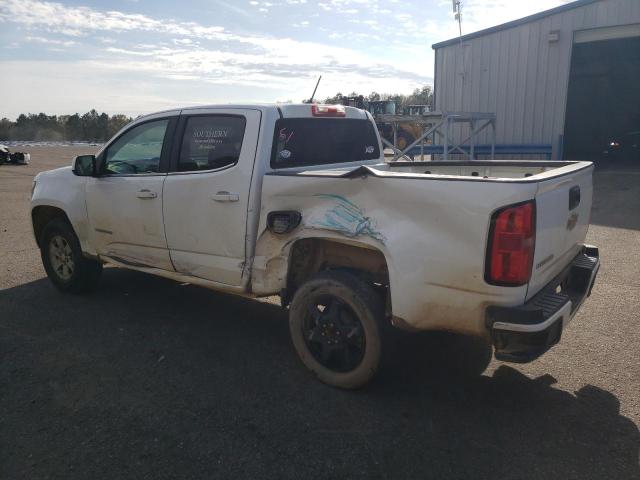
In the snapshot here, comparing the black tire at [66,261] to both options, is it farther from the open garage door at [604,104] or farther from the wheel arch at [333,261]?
the open garage door at [604,104]

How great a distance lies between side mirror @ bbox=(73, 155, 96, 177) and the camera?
4.92 metres

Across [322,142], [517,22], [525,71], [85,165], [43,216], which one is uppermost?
[517,22]

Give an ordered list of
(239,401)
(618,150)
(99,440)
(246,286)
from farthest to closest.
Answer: (618,150)
(246,286)
(239,401)
(99,440)

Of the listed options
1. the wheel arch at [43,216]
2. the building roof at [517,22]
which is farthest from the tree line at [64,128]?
the wheel arch at [43,216]

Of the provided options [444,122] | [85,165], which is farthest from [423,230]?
[444,122]

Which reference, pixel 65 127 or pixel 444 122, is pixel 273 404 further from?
pixel 65 127

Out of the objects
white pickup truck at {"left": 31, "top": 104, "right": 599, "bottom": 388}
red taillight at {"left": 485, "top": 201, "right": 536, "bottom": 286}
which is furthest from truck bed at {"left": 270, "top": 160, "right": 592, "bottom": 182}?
red taillight at {"left": 485, "top": 201, "right": 536, "bottom": 286}

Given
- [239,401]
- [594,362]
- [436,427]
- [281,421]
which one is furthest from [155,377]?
[594,362]

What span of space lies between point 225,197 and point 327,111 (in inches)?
46.7

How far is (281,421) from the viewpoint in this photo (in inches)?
124

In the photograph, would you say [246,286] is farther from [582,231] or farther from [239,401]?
[582,231]

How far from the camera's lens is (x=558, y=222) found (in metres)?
3.13

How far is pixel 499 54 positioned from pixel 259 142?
13899mm

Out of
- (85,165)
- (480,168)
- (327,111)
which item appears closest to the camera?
(327,111)
